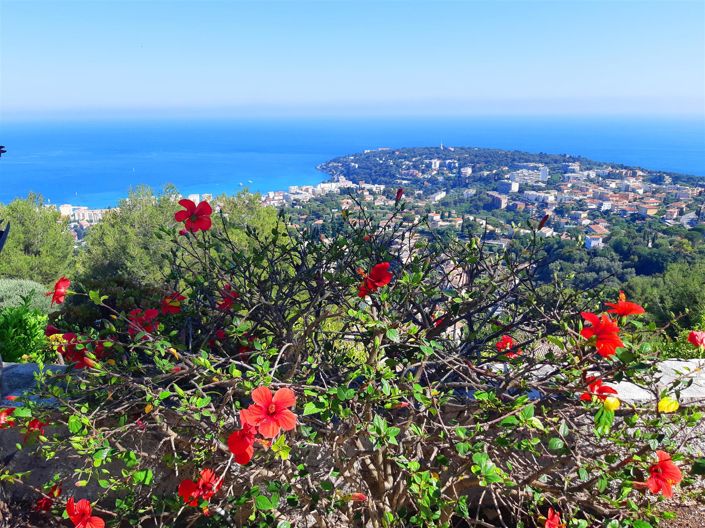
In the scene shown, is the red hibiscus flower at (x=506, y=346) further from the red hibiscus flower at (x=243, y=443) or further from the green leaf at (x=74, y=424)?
the green leaf at (x=74, y=424)

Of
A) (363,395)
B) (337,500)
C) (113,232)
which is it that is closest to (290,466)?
(337,500)

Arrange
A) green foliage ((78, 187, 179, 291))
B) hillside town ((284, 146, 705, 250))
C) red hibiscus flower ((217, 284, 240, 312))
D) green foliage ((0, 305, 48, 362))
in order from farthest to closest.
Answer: hillside town ((284, 146, 705, 250)), green foliage ((78, 187, 179, 291)), green foliage ((0, 305, 48, 362)), red hibiscus flower ((217, 284, 240, 312))

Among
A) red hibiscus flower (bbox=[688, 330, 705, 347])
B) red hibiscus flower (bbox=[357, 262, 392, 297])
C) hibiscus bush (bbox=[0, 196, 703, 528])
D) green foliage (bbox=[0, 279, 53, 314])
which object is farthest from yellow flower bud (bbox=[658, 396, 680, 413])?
green foliage (bbox=[0, 279, 53, 314])

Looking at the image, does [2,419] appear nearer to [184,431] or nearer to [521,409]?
[184,431]

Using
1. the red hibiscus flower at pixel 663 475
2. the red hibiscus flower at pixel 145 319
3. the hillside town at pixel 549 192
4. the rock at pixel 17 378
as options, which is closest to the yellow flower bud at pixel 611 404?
the red hibiscus flower at pixel 663 475

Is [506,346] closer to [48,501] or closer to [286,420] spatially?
[286,420]

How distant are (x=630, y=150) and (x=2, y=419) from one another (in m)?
103

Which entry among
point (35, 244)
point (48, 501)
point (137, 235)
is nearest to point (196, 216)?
point (48, 501)

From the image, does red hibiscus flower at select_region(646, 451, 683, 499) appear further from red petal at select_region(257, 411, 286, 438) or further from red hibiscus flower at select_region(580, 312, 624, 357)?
red petal at select_region(257, 411, 286, 438)

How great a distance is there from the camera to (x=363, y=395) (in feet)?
5.60

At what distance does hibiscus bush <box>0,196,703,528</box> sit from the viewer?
5.07 feet

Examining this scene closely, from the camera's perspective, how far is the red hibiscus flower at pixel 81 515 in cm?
167

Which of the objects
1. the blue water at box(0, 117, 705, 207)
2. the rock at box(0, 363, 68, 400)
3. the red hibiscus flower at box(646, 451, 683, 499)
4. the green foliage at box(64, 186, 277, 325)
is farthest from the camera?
the blue water at box(0, 117, 705, 207)

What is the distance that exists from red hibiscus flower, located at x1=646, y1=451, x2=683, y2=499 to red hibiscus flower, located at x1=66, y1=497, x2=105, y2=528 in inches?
73.9
